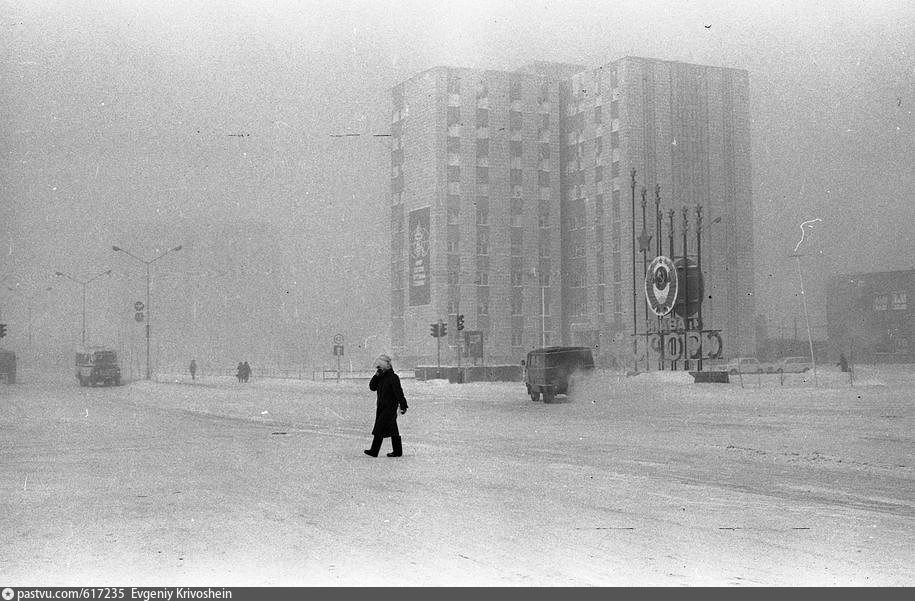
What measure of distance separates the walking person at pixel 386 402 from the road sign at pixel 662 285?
3490 centimetres

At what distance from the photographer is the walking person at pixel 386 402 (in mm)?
14516

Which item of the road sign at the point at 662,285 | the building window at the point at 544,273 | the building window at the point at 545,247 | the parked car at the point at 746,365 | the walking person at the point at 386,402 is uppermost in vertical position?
the building window at the point at 545,247

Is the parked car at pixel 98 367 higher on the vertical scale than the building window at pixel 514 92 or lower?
lower

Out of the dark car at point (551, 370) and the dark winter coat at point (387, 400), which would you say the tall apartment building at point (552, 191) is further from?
the dark winter coat at point (387, 400)

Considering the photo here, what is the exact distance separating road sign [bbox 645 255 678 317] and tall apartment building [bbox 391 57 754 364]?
3589cm

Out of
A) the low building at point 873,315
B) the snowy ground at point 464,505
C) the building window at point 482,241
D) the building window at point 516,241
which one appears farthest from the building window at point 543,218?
the snowy ground at point 464,505

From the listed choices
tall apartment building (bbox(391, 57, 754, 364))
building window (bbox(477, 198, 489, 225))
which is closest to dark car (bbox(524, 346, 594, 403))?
tall apartment building (bbox(391, 57, 754, 364))

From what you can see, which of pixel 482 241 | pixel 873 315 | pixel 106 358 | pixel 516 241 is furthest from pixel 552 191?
pixel 106 358

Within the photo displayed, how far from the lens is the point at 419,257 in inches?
3784

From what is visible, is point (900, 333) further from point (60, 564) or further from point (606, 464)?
point (60, 564)

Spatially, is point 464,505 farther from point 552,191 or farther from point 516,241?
point 552,191

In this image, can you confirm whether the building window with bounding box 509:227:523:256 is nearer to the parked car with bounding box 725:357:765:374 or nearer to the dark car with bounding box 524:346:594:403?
the parked car with bounding box 725:357:765:374

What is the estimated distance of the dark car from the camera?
33.3m
